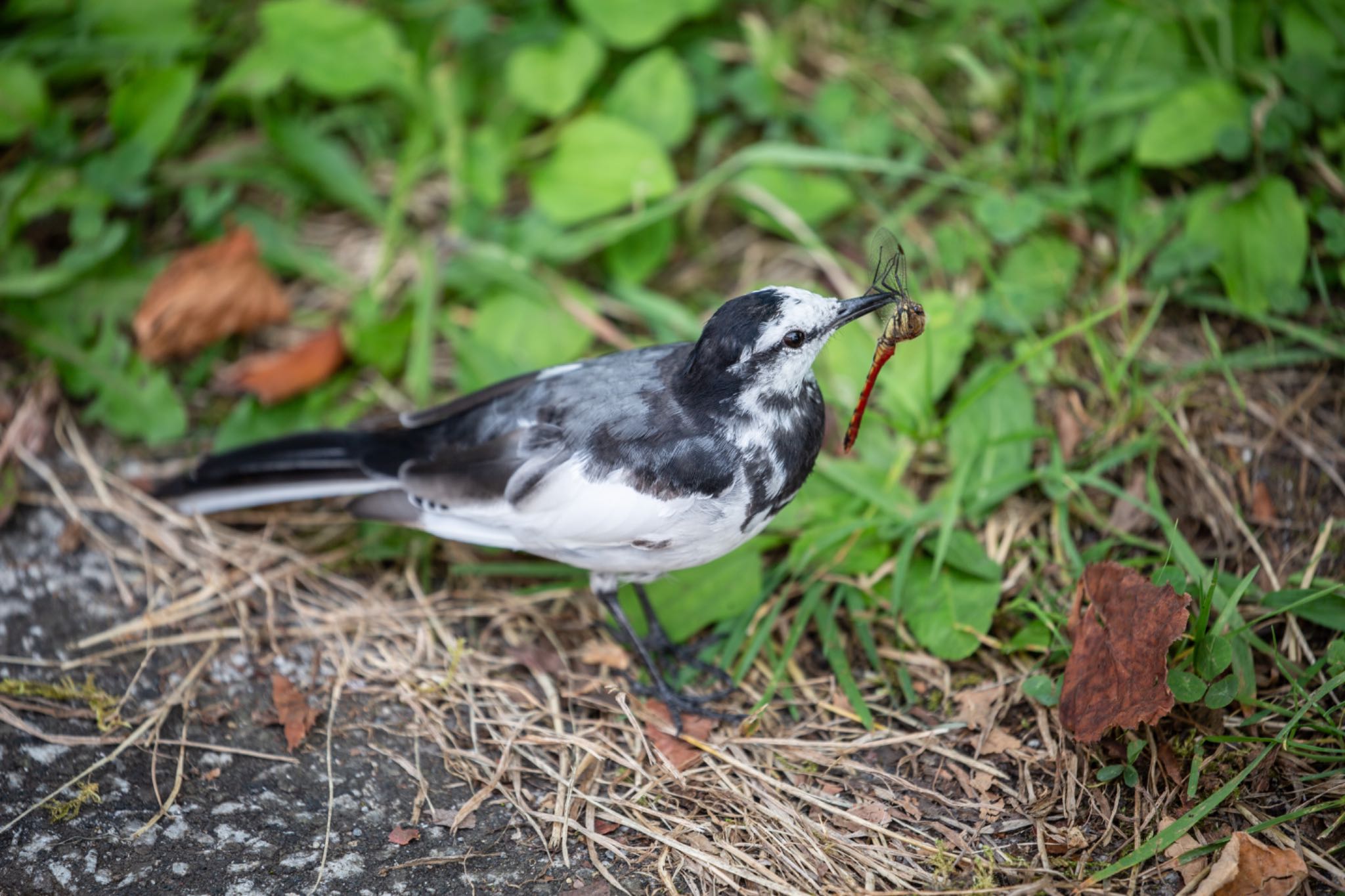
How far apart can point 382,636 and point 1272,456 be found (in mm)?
3004

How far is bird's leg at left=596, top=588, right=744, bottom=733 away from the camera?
3172mm

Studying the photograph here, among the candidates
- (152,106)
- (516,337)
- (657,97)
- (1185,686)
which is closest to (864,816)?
(1185,686)

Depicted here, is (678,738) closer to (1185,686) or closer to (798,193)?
(1185,686)

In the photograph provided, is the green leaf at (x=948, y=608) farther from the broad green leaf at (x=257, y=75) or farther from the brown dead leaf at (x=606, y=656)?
the broad green leaf at (x=257, y=75)

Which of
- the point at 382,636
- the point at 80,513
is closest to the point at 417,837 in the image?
the point at 382,636

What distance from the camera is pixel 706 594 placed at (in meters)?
3.42

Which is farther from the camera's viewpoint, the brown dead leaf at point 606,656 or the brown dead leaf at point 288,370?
the brown dead leaf at point 288,370

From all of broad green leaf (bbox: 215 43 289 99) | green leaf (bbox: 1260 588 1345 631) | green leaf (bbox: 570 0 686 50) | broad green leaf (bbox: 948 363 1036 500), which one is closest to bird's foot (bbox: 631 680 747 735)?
broad green leaf (bbox: 948 363 1036 500)

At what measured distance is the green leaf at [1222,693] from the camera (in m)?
2.61

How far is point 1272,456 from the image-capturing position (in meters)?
3.32

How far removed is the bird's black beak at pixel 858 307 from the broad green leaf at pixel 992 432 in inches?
28.1

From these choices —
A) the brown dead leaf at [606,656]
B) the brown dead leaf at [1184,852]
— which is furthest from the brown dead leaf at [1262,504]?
the brown dead leaf at [606,656]

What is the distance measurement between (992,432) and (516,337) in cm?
190

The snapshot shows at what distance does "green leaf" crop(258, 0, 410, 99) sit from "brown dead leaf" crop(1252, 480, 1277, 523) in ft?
12.0
